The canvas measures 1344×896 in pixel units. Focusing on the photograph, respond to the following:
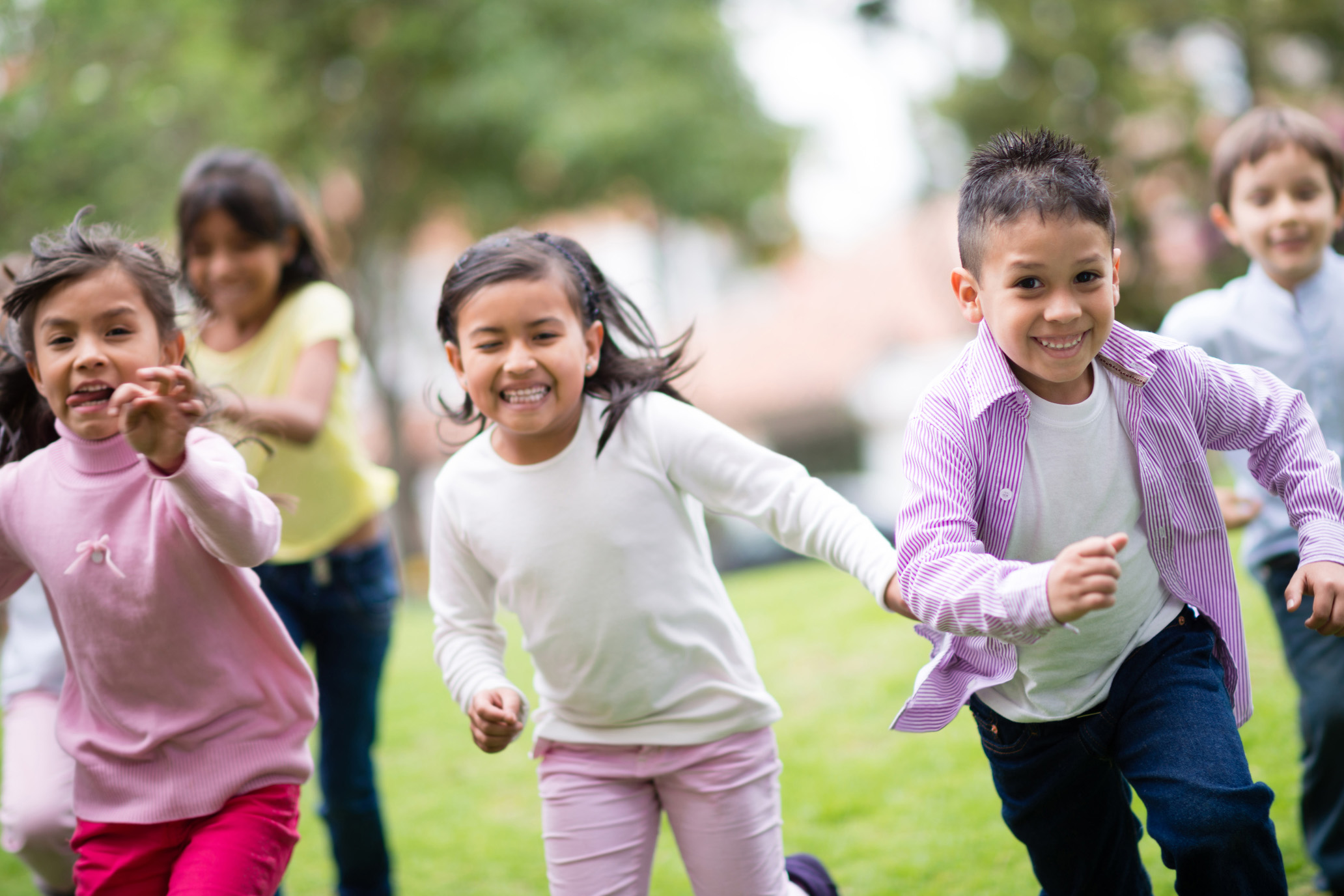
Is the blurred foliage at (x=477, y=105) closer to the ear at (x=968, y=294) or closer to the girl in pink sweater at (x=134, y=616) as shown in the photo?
the girl in pink sweater at (x=134, y=616)

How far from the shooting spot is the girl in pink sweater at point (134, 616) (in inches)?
101

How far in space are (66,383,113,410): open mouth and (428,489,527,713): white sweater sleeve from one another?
727mm

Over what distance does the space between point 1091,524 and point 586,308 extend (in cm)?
120

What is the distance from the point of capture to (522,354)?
2.67 metres

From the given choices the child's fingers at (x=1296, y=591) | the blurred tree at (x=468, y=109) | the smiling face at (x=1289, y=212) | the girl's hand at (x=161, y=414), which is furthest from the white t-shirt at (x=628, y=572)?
the blurred tree at (x=468, y=109)

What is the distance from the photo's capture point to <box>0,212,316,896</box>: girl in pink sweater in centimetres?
256

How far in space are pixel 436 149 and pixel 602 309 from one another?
621 inches

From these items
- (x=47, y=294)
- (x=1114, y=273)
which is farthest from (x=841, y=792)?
(x=47, y=294)

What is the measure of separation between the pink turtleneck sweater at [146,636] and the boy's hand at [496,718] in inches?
16.7

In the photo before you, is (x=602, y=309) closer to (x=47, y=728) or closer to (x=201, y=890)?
(x=201, y=890)

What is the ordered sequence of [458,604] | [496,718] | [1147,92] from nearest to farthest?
[496,718], [458,604], [1147,92]

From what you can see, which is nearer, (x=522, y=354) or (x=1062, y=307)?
(x=1062, y=307)

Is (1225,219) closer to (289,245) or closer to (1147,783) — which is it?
(1147,783)

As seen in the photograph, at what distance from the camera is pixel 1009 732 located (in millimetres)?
2508
